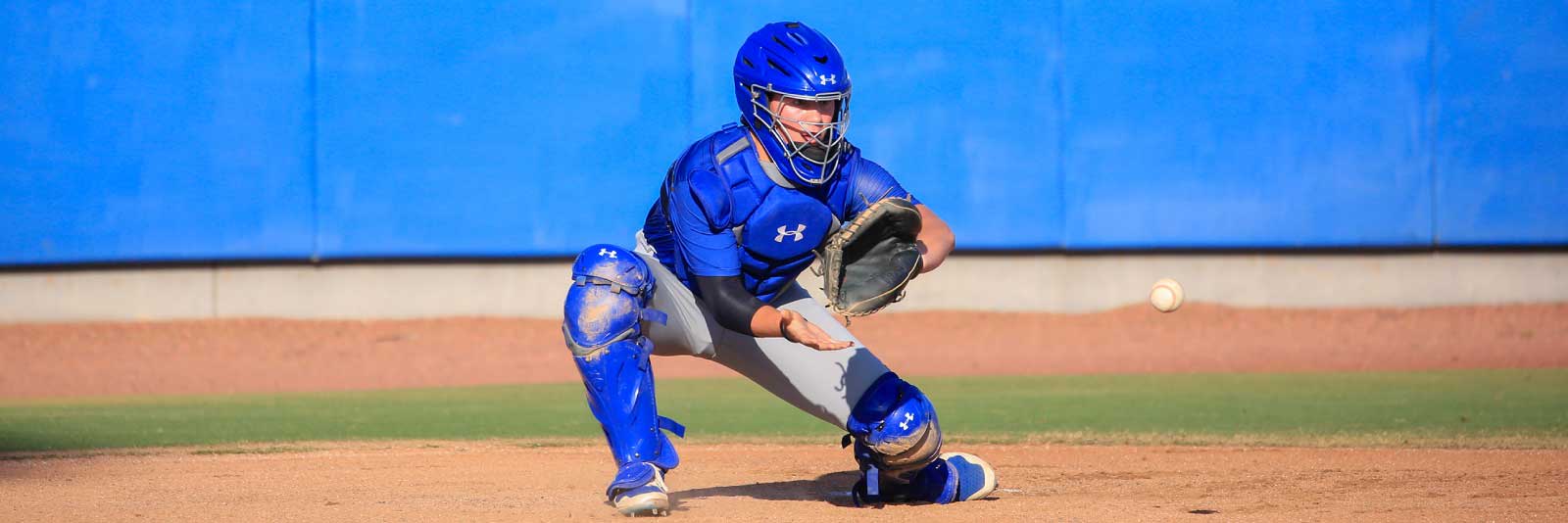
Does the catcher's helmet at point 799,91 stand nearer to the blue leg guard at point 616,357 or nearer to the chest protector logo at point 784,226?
the chest protector logo at point 784,226

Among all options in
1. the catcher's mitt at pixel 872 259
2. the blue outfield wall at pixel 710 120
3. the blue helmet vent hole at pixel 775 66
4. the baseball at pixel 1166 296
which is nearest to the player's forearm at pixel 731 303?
the catcher's mitt at pixel 872 259

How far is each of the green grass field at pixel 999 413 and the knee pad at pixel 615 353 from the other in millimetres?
2941

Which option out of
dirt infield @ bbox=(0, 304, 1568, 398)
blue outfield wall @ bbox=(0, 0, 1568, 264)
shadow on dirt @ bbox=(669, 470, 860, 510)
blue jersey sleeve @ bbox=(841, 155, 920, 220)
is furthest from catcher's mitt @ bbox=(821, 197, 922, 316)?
blue outfield wall @ bbox=(0, 0, 1568, 264)

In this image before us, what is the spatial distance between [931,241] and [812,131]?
567 millimetres

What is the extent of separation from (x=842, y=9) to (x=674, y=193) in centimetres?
890

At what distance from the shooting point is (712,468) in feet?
19.8

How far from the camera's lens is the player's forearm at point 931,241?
4.56 meters

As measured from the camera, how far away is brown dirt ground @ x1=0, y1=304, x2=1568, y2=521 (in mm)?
4605

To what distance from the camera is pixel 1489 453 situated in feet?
20.0

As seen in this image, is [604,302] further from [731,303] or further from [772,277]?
[772,277]

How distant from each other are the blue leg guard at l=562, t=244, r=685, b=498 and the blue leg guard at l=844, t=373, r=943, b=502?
64 cm

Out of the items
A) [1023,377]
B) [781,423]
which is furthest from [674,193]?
[1023,377]

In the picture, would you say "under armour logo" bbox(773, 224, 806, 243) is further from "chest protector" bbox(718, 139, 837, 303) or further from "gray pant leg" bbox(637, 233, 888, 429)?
"gray pant leg" bbox(637, 233, 888, 429)

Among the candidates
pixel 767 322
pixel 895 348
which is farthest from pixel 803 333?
pixel 895 348
